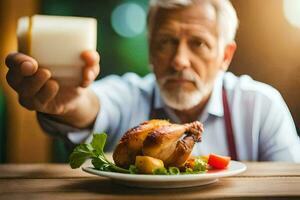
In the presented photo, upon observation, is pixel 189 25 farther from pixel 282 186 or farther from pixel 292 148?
pixel 282 186

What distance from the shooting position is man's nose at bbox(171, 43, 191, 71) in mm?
1991

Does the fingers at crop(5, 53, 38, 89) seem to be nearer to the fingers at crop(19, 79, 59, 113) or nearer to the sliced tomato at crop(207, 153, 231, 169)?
the fingers at crop(19, 79, 59, 113)

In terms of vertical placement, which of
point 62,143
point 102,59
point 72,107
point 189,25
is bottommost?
point 62,143

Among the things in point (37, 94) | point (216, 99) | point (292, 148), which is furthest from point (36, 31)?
point (292, 148)

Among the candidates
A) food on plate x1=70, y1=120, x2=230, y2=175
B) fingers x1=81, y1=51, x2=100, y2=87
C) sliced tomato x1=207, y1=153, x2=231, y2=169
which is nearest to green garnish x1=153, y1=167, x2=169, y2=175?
food on plate x1=70, y1=120, x2=230, y2=175

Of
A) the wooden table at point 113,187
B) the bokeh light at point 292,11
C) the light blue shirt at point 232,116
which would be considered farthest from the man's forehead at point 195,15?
the wooden table at point 113,187

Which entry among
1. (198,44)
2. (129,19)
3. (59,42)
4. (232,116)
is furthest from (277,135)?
(59,42)

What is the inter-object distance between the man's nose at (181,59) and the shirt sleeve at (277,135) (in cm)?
35

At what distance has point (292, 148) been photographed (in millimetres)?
2062

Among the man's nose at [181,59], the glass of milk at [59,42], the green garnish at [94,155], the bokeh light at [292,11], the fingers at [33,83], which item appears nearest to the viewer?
the green garnish at [94,155]

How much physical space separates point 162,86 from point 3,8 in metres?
0.68

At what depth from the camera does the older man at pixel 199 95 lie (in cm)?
201

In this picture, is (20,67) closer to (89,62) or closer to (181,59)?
(89,62)

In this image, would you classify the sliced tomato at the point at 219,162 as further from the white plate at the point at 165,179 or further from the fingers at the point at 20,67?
the fingers at the point at 20,67
